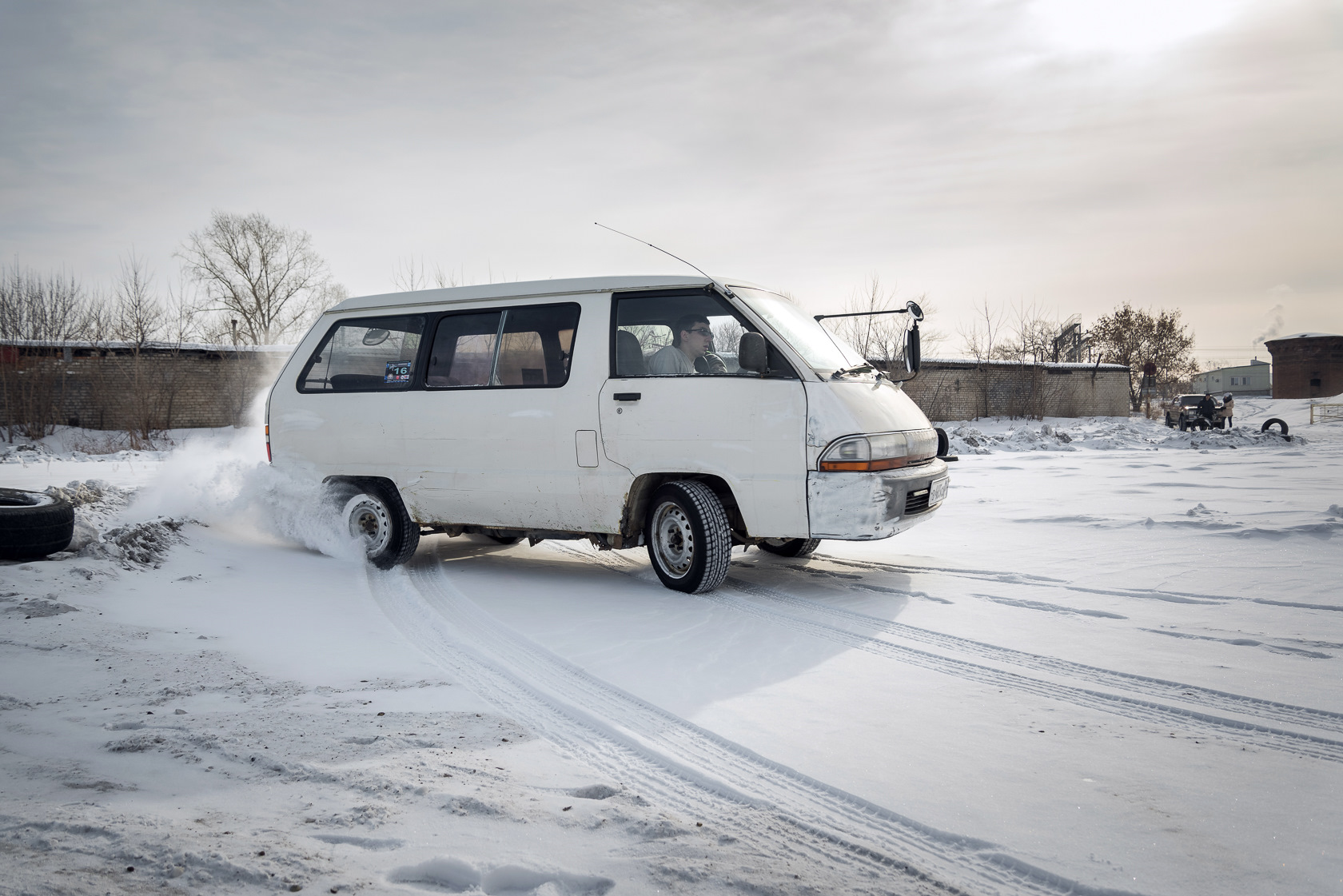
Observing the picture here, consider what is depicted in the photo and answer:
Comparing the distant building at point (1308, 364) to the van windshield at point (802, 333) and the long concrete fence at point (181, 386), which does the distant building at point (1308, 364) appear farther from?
the van windshield at point (802, 333)

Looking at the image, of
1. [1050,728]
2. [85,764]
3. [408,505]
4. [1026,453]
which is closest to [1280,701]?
[1050,728]

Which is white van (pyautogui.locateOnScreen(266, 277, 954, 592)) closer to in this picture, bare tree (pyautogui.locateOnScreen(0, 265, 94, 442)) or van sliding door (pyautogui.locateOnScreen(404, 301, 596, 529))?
van sliding door (pyautogui.locateOnScreen(404, 301, 596, 529))

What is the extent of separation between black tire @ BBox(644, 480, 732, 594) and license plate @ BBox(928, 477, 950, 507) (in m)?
1.47

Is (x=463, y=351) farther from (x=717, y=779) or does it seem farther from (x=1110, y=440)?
(x=1110, y=440)

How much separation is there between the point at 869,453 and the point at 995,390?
32.1 m

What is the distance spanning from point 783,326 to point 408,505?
336 cm

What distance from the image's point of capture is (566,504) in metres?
6.05

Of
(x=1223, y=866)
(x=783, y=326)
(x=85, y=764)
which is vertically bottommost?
(x=1223, y=866)

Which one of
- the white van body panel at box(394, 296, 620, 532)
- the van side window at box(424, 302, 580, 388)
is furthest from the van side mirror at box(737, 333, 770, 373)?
the van side window at box(424, 302, 580, 388)

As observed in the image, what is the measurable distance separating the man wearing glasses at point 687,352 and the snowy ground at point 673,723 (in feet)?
5.33

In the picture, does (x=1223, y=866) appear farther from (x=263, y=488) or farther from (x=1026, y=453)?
(x=1026, y=453)

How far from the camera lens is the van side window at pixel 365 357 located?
262 inches

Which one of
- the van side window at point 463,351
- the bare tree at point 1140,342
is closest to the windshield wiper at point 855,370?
the van side window at point 463,351

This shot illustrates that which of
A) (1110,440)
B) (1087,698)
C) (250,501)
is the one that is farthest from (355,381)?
(1110,440)
